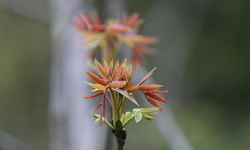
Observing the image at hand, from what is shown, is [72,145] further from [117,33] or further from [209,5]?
[209,5]

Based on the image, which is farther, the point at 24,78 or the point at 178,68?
the point at 24,78

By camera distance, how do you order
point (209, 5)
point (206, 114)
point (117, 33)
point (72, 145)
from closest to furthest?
point (117, 33), point (72, 145), point (206, 114), point (209, 5)

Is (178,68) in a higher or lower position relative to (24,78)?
lower

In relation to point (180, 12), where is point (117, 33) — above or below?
below

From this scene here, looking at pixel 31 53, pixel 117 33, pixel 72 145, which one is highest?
pixel 31 53

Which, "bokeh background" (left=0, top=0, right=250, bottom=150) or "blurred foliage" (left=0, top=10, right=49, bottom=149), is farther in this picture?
"blurred foliage" (left=0, top=10, right=49, bottom=149)

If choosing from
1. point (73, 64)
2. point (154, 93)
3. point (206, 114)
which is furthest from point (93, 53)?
point (206, 114)

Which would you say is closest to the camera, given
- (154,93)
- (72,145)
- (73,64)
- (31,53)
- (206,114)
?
(154,93)

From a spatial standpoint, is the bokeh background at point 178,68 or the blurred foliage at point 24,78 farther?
the blurred foliage at point 24,78
